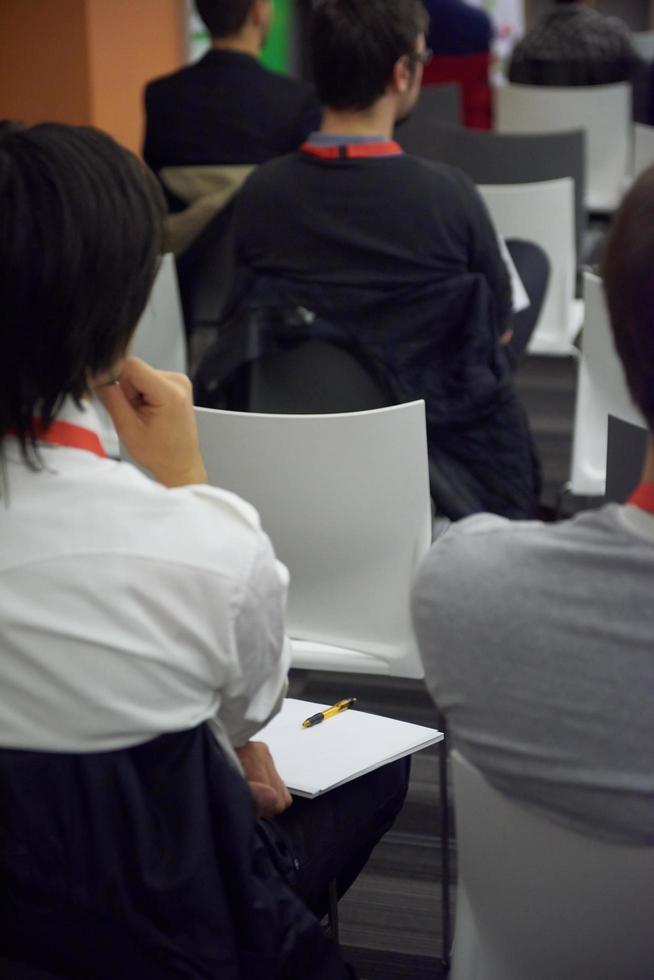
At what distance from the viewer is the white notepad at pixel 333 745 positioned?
1.67 metres

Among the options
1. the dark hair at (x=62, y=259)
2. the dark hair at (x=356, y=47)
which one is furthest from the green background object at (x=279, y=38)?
the dark hair at (x=62, y=259)

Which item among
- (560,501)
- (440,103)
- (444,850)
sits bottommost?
(560,501)

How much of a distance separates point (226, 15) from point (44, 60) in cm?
186

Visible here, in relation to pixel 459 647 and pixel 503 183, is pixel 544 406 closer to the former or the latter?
pixel 503 183

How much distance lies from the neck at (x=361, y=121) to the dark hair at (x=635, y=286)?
206cm

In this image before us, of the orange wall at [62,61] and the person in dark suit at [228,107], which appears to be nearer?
the person in dark suit at [228,107]

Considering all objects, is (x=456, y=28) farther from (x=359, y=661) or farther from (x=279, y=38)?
(x=359, y=661)

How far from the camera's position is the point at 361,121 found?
3.11 meters

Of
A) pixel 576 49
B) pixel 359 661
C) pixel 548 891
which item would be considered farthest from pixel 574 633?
pixel 576 49

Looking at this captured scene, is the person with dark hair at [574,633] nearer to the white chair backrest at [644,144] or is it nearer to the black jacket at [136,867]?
the black jacket at [136,867]

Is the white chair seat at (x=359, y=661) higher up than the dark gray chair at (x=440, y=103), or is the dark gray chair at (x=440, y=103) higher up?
the dark gray chair at (x=440, y=103)

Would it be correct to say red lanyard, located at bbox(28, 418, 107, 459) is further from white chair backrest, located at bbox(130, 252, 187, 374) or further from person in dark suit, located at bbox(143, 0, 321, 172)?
person in dark suit, located at bbox(143, 0, 321, 172)

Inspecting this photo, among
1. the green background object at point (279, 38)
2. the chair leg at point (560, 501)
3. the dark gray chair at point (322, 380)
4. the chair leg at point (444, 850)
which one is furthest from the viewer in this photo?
the green background object at point (279, 38)

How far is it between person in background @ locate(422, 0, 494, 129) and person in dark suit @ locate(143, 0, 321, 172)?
2.19 meters
